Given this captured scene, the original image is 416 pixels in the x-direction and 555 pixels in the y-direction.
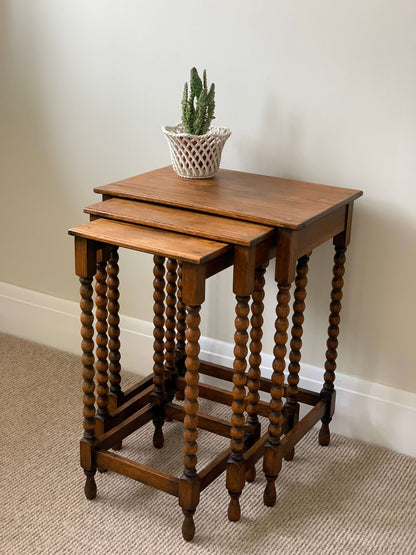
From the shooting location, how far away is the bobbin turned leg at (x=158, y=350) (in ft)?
6.70

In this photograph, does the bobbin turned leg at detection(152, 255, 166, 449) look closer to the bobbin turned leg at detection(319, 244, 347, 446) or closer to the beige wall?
the beige wall

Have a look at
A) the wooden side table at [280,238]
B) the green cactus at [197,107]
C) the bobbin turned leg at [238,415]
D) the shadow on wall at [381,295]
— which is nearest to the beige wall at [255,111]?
the shadow on wall at [381,295]

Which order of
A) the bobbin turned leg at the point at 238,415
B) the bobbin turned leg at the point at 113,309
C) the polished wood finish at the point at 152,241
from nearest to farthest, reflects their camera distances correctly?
the polished wood finish at the point at 152,241 → the bobbin turned leg at the point at 238,415 → the bobbin turned leg at the point at 113,309

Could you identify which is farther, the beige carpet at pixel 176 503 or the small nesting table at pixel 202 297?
the beige carpet at pixel 176 503

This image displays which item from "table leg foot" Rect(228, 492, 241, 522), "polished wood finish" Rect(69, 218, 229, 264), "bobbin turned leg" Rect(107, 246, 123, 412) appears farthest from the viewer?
"bobbin turned leg" Rect(107, 246, 123, 412)

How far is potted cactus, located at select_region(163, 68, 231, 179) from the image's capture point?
6.13 ft

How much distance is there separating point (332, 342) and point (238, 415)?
428 millimetres

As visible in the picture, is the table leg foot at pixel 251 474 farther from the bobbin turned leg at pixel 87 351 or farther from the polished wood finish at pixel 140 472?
the bobbin turned leg at pixel 87 351

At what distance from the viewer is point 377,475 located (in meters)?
2.01

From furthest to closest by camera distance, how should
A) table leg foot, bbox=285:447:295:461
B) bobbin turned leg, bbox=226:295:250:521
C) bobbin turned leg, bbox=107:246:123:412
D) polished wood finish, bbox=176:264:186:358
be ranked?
polished wood finish, bbox=176:264:186:358 < table leg foot, bbox=285:447:295:461 < bobbin turned leg, bbox=107:246:123:412 < bobbin turned leg, bbox=226:295:250:521

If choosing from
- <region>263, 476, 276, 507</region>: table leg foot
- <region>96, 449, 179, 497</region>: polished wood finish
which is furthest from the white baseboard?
<region>96, 449, 179, 497</region>: polished wood finish

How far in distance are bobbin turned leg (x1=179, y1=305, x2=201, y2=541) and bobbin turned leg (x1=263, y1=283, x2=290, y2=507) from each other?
0.22 m

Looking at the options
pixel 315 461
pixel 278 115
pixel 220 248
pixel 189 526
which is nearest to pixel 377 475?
pixel 315 461

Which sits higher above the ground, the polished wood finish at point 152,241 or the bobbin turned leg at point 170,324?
the polished wood finish at point 152,241
